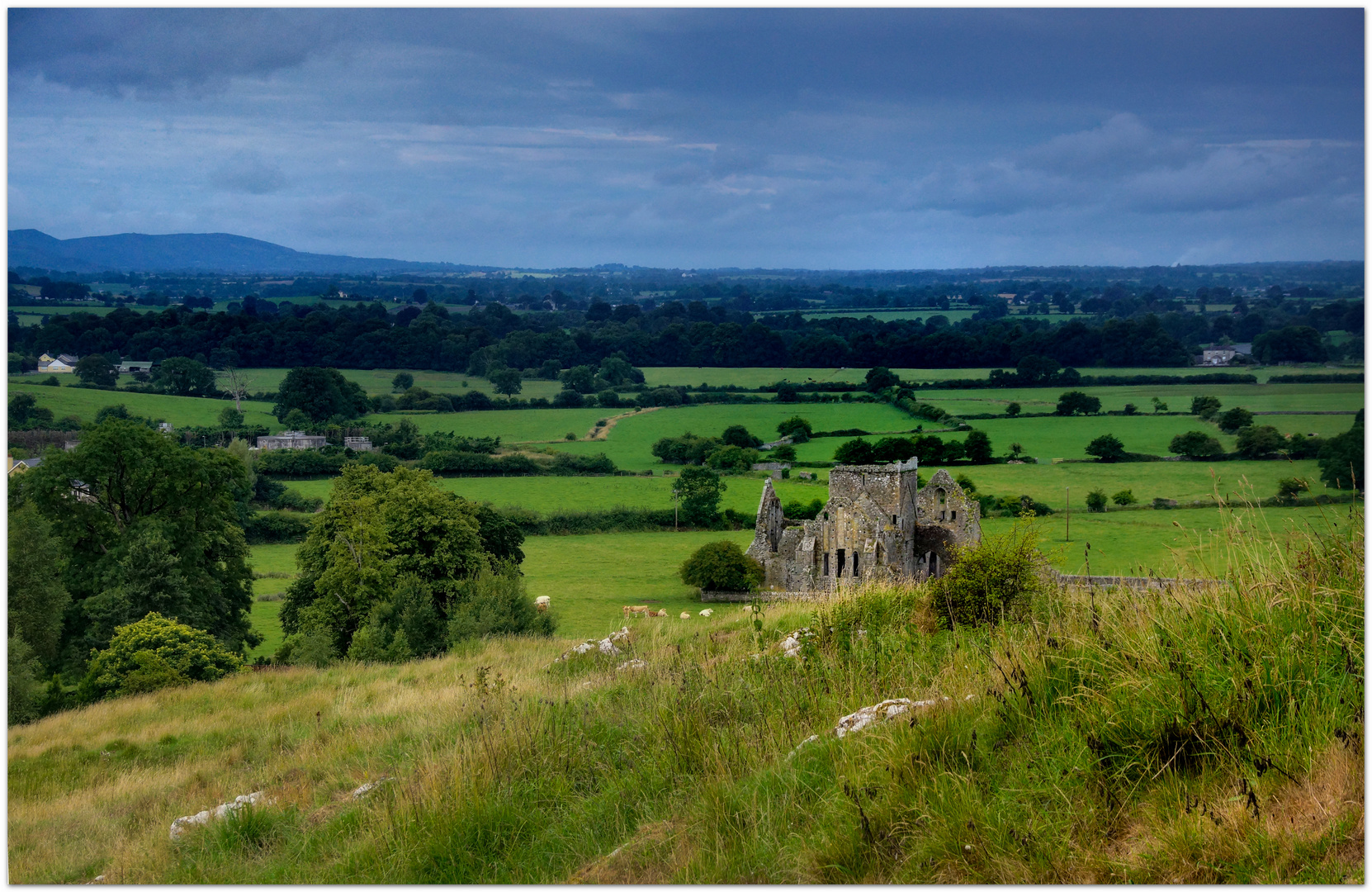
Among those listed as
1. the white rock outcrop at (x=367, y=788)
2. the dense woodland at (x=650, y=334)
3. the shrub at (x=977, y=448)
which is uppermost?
the dense woodland at (x=650, y=334)

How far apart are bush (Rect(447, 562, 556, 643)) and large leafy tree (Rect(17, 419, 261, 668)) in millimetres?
5934

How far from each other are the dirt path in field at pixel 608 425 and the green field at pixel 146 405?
24.0 meters

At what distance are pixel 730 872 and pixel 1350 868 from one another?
8.78 ft

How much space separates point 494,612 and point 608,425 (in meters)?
61.1

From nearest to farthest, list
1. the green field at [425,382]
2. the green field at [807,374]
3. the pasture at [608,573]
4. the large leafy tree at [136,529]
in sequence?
the large leafy tree at [136,529] < the pasture at [608,573] < the green field at [807,374] < the green field at [425,382]

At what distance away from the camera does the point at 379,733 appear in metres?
8.94

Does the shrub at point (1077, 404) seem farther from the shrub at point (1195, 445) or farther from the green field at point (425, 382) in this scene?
the green field at point (425, 382)

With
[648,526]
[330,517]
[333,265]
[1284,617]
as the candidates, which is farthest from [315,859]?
[333,265]

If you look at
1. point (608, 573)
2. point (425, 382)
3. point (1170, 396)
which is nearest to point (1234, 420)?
point (1170, 396)

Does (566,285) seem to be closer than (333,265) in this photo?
No

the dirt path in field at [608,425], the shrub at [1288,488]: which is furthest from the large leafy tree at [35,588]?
the dirt path in field at [608,425]

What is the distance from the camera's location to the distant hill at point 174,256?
233ft

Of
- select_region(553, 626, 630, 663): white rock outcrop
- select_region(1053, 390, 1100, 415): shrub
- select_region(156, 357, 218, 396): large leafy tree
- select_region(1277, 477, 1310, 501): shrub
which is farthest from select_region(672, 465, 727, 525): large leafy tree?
select_region(156, 357, 218, 396): large leafy tree

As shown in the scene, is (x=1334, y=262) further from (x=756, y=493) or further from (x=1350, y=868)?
(x=756, y=493)
